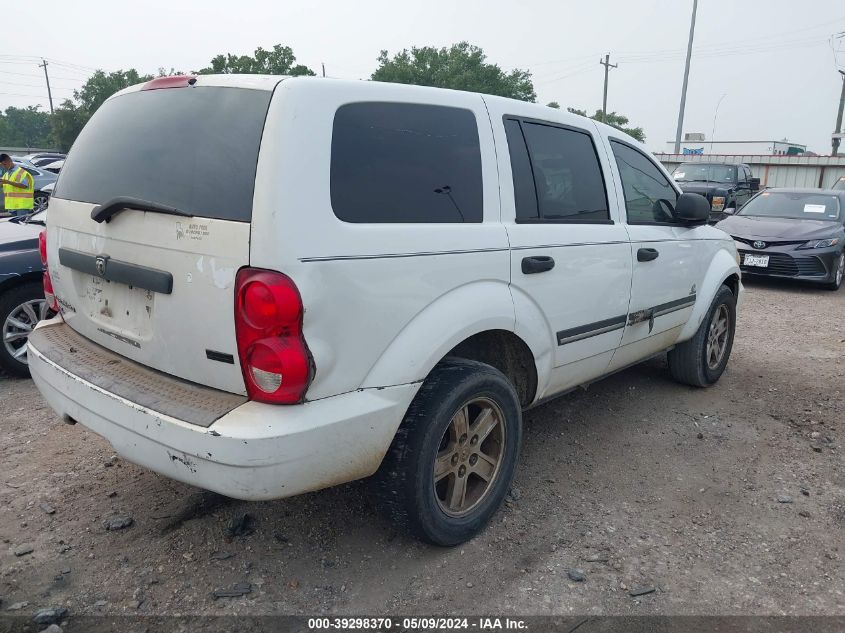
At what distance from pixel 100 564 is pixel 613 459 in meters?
2.71

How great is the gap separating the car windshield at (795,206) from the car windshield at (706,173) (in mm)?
6152

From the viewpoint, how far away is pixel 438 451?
2.67m

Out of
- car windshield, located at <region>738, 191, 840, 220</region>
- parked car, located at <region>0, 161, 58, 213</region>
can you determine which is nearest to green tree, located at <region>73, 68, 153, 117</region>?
parked car, located at <region>0, 161, 58, 213</region>

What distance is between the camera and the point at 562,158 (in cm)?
331

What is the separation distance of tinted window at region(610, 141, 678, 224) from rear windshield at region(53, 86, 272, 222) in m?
2.35

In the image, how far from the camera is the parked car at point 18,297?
14.8 ft

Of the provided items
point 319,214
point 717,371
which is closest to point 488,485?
point 319,214

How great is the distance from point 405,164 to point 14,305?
140 inches

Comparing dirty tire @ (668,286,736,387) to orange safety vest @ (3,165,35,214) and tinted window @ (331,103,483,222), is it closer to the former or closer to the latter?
tinted window @ (331,103,483,222)

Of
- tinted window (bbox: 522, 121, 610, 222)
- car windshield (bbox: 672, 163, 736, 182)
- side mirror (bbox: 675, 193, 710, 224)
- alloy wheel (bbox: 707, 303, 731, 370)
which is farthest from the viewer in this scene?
car windshield (bbox: 672, 163, 736, 182)

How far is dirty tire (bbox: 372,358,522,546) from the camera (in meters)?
2.46

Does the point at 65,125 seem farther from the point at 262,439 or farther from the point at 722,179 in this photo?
the point at 262,439

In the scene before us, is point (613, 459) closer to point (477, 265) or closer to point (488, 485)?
point (488, 485)

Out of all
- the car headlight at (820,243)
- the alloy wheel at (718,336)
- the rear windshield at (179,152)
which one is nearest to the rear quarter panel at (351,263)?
the rear windshield at (179,152)
